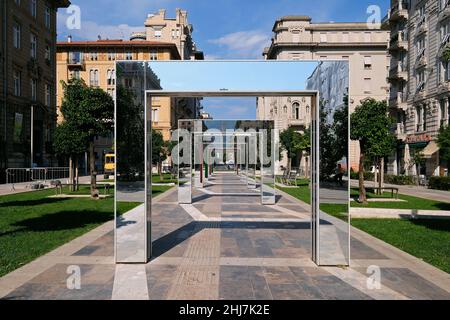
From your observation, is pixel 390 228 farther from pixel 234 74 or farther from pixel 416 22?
pixel 416 22

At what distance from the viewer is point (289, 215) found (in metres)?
12.7

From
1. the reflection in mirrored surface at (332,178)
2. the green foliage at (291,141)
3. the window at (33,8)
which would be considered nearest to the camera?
the reflection in mirrored surface at (332,178)

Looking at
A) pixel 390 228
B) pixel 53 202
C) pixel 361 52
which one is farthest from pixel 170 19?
pixel 390 228

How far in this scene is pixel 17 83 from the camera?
116 feet

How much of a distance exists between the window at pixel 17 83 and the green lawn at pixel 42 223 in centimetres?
2255

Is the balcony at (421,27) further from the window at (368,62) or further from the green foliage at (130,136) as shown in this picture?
the green foliage at (130,136)

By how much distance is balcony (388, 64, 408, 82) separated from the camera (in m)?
39.2

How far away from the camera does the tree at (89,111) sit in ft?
56.6

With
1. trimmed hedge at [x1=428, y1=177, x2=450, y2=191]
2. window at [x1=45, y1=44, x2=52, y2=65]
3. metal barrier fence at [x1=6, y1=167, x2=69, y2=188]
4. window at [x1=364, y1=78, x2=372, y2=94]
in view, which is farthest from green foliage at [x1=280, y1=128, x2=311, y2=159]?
window at [x1=364, y1=78, x2=372, y2=94]

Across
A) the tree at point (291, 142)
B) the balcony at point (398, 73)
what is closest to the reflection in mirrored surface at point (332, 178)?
the tree at point (291, 142)

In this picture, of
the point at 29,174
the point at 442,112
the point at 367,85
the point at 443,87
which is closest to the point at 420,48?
the point at 443,87

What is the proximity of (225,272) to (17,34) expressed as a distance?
120ft

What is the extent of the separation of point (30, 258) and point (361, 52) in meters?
65.4

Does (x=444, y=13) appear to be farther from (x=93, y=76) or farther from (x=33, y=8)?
(x=93, y=76)
